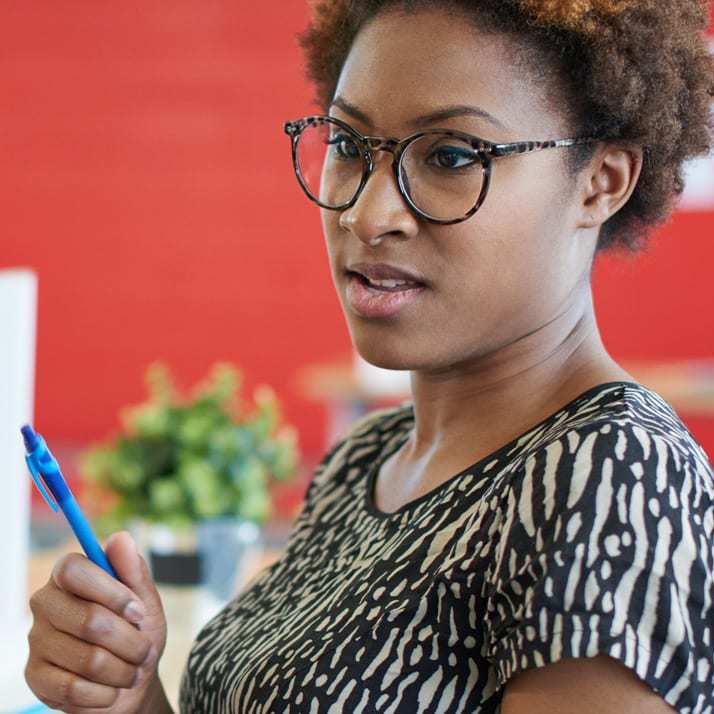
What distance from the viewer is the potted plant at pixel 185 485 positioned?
182 centimetres

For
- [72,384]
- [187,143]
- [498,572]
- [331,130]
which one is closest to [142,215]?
[187,143]

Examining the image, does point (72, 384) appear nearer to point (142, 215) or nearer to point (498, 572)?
point (142, 215)

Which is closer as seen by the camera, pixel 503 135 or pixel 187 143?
pixel 503 135

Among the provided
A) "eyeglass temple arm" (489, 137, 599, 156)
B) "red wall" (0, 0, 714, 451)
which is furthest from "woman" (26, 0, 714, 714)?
"red wall" (0, 0, 714, 451)

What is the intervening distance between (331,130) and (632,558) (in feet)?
1.82

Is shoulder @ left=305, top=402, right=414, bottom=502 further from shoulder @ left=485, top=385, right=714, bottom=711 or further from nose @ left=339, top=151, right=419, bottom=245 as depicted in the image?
shoulder @ left=485, top=385, right=714, bottom=711

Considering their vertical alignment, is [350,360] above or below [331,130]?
below

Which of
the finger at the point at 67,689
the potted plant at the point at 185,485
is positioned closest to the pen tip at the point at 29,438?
the finger at the point at 67,689

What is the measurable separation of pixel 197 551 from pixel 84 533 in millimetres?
829

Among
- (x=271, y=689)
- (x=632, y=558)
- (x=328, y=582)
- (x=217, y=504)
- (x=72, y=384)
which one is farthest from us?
(x=72, y=384)

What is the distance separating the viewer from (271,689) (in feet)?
3.19

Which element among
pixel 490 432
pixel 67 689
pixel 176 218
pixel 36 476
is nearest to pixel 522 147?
pixel 490 432

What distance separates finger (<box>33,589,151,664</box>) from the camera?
102cm

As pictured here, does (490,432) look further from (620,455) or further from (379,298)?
(620,455)
